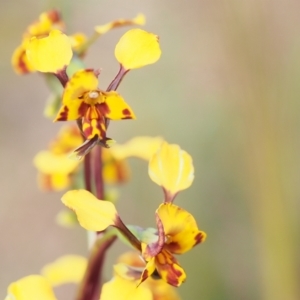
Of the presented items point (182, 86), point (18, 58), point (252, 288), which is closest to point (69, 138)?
point (18, 58)

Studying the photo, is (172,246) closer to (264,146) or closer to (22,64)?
(22,64)

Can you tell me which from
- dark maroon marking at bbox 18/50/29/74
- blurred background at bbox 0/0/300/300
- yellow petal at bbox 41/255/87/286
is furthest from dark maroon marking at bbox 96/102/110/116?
blurred background at bbox 0/0/300/300

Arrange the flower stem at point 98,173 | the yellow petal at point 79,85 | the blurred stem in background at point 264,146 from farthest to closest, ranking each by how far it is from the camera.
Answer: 1. the blurred stem in background at point 264,146
2. the flower stem at point 98,173
3. the yellow petal at point 79,85

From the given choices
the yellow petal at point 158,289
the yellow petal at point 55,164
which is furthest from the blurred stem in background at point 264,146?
the yellow petal at point 55,164

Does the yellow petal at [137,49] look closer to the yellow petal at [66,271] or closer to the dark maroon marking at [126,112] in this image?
the dark maroon marking at [126,112]

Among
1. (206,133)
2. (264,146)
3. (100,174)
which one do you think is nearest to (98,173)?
(100,174)

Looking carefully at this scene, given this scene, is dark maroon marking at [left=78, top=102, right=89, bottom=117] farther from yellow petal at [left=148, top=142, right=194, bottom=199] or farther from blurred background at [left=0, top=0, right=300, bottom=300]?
blurred background at [left=0, top=0, right=300, bottom=300]
